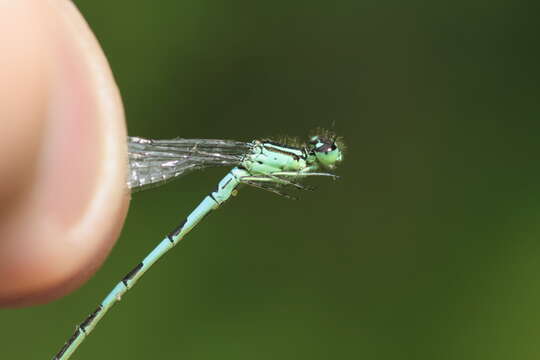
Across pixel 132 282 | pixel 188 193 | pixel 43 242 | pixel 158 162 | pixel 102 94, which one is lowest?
pixel 43 242

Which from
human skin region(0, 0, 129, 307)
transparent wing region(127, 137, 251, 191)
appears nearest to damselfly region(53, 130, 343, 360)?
transparent wing region(127, 137, 251, 191)

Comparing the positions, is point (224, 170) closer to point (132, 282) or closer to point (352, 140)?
point (352, 140)

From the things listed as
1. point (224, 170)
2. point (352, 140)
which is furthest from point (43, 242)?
point (352, 140)

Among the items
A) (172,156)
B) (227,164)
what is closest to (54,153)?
(172,156)

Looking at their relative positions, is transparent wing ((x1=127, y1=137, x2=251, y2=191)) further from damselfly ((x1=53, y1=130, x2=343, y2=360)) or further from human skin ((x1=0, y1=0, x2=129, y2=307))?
human skin ((x1=0, y1=0, x2=129, y2=307))

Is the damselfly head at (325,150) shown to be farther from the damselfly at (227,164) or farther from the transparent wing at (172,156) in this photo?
the transparent wing at (172,156)

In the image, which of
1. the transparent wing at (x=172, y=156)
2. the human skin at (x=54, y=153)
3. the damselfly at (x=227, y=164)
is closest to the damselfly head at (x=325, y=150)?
the damselfly at (x=227, y=164)
